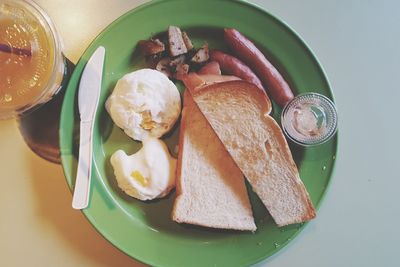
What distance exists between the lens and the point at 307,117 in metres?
1.54

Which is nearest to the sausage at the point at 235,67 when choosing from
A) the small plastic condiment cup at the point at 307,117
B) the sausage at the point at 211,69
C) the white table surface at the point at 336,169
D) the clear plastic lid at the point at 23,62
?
the sausage at the point at 211,69

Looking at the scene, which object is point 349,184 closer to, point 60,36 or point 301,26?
point 301,26

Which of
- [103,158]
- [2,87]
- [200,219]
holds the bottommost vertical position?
[200,219]

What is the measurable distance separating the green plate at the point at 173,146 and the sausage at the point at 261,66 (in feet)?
0.14

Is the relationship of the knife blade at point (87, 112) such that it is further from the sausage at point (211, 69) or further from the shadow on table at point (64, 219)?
the sausage at point (211, 69)

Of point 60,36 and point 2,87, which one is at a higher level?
point 60,36

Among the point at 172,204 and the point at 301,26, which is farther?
the point at 301,26

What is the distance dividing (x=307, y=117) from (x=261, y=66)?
23 centimetres

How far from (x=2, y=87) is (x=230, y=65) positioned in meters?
0.74

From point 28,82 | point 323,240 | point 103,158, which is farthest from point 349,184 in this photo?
point 28,82

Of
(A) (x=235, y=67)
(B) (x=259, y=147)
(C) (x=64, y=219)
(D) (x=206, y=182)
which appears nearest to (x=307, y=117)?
(B) (x=259, y=147)

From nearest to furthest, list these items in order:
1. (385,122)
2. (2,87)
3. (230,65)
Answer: (2,87), (230,65), (385,122)

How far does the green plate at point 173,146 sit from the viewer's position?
1.49 meters

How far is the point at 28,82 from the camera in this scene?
1433 mm
